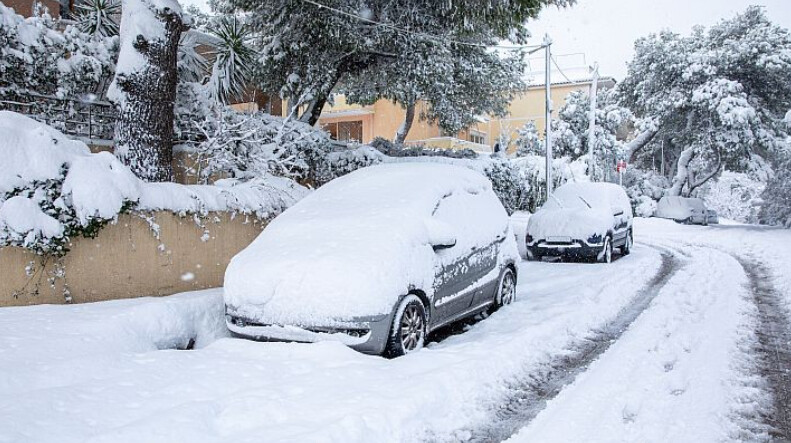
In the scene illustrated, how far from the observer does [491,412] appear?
4117 mm

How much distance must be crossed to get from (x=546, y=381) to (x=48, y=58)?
9315 millimetres

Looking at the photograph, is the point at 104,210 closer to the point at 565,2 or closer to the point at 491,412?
the point at 491,412

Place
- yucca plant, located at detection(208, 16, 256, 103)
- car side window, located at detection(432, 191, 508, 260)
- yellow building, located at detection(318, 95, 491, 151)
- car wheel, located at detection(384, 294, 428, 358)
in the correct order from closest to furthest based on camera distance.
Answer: car wheel, located at detection(384, 294, 428, 358) → car side window, located at detection(432, 191, 508, 260) → yucca plant, located at detection(208, 16, 256, 103) → yellow building, located at detection(318, 95, 491, 151)

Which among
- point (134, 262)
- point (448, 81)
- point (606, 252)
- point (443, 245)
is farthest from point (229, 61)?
point (606, 252)

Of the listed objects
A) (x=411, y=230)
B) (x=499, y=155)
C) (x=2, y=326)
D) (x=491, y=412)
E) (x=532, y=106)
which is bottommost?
(x=491, y=412)

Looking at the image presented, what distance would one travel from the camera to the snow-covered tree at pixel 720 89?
1169 inches

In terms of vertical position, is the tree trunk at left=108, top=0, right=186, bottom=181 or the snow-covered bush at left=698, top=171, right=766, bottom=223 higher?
the tree trunk at left=108, top=0, right=186, bottom=181

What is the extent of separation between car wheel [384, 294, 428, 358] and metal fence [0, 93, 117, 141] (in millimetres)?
6155

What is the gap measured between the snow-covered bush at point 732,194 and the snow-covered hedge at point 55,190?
51.0 meters

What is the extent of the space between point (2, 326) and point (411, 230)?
12.9 ft

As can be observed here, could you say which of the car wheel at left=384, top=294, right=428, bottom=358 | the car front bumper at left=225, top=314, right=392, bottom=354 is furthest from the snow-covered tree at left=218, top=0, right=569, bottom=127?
the car front bumper at left=225, top=314, right=392, bottom=354

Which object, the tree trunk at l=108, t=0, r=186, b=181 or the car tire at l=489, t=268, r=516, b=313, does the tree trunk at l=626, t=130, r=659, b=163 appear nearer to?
the car tire at l=489, t=268, r=516, b=313

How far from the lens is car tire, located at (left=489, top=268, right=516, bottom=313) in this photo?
738cm

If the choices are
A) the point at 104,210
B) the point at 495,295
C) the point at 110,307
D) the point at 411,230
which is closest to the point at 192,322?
the point at 110,307
